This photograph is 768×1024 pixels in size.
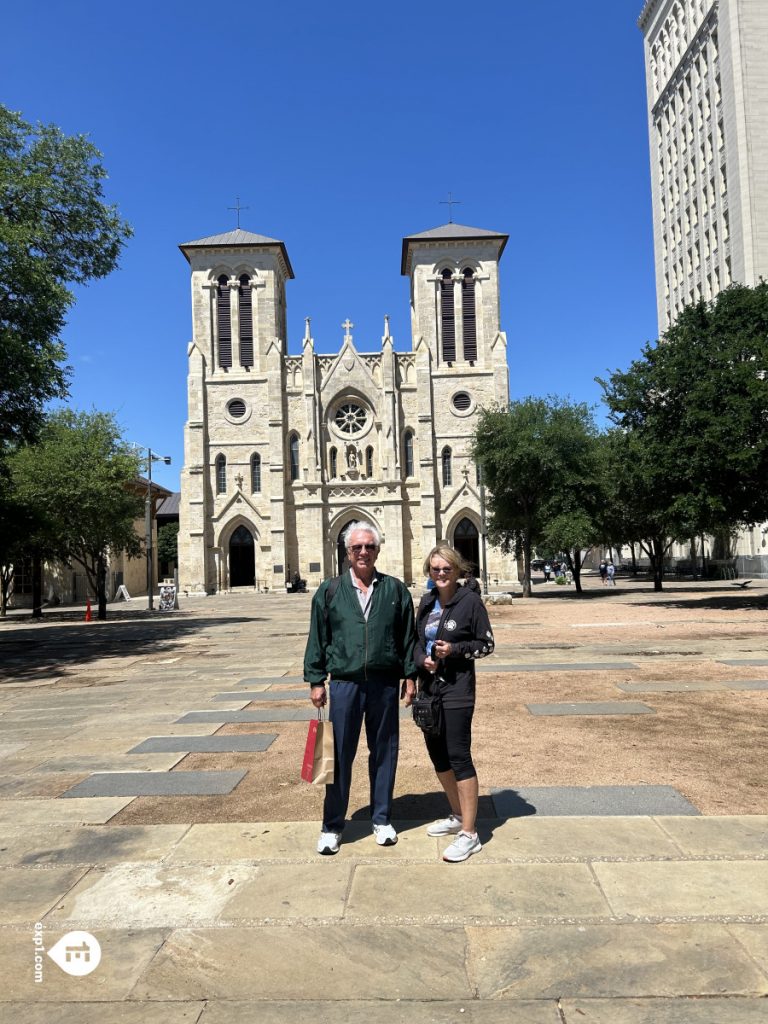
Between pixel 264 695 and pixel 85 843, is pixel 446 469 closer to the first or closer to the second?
pixel 264 695

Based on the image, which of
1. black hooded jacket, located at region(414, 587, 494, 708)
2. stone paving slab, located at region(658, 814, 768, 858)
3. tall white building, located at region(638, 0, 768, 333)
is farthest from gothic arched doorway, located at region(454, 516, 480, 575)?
black hooded jacket, located at region(414, 587, 494, 708)

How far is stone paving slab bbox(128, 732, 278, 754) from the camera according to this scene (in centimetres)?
693

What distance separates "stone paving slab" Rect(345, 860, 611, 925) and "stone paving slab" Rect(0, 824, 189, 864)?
1.32 metres

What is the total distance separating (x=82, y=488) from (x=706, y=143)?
1738 inches

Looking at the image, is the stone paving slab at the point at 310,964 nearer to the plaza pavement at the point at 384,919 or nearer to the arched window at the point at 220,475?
the plaza pavement at the point at 384,919

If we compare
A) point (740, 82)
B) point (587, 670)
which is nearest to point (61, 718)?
point (587, 670)

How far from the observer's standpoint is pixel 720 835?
4.39 metres

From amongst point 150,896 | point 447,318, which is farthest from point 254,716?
point 447,318

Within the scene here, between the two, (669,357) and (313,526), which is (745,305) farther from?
(313,526)

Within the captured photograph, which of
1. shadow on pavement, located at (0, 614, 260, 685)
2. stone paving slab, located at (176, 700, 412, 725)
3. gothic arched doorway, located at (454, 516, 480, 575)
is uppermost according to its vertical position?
gothic arched doorway, located at (454, 516, 480, 575)

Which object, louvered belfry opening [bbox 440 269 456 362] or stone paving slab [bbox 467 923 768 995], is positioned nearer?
stone paving slab [bbox 467 923 768 995]

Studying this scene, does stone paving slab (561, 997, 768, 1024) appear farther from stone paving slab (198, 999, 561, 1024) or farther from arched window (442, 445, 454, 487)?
arched window (442, 445, 454, 487)

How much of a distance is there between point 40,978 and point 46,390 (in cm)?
1588

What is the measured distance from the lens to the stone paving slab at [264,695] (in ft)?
31.8
